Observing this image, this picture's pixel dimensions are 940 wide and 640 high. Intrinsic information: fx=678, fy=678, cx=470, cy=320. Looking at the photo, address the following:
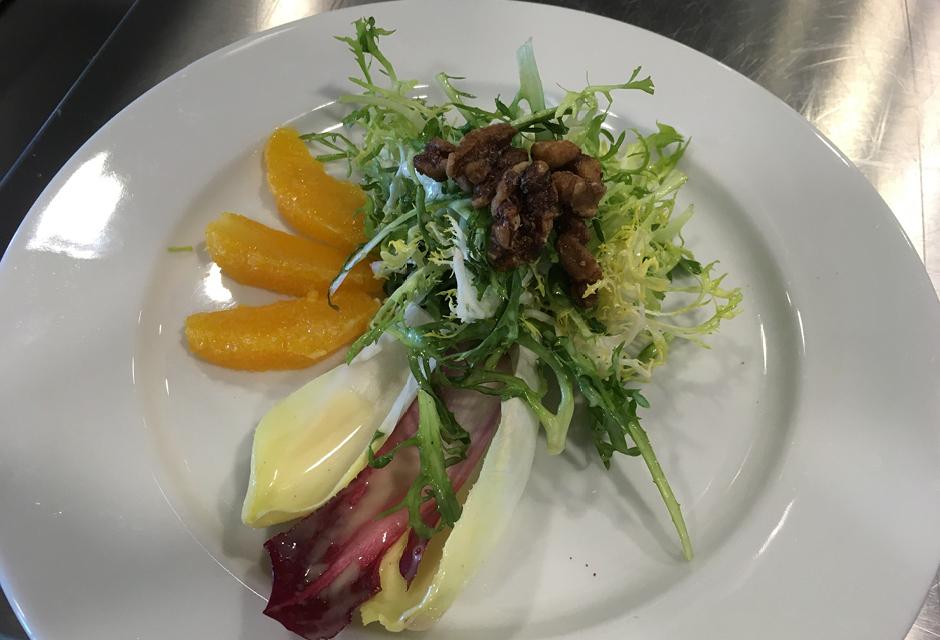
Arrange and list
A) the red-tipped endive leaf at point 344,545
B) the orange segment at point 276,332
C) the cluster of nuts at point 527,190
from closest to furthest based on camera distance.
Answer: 1. the red-tipped endive leaf at point 344,545
2. the cluster of nuts at point 527,190
3. the orange segment at point 276,332

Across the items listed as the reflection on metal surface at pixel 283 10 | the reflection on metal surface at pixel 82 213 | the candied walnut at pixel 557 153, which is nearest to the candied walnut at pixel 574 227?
the candied walnut at pixel 557 153

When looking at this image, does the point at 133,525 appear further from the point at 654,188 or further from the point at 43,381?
the point at 654,188

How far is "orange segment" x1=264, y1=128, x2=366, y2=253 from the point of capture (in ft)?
6.08

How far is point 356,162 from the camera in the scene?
183cm

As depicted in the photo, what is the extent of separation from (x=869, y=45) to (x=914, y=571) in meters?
2.31

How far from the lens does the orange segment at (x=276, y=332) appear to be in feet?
5.45

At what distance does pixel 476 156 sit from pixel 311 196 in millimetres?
621

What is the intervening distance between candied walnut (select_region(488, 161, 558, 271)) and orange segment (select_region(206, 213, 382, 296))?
51 cm

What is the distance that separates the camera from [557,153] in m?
1.48

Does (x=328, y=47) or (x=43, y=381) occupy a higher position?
(x=328, y=47)

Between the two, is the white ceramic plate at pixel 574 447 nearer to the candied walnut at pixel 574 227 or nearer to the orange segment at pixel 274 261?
the orange segment at pixel 274 261

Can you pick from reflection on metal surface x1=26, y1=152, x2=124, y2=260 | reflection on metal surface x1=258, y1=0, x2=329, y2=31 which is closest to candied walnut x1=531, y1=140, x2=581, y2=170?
reflection on metal surface x1=26, y1=152, x2=124, y2=260

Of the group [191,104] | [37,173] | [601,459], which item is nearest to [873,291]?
[601,459]

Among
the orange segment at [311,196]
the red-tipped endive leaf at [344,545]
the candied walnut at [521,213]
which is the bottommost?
the red-tipped endive leaf at [344,545]
